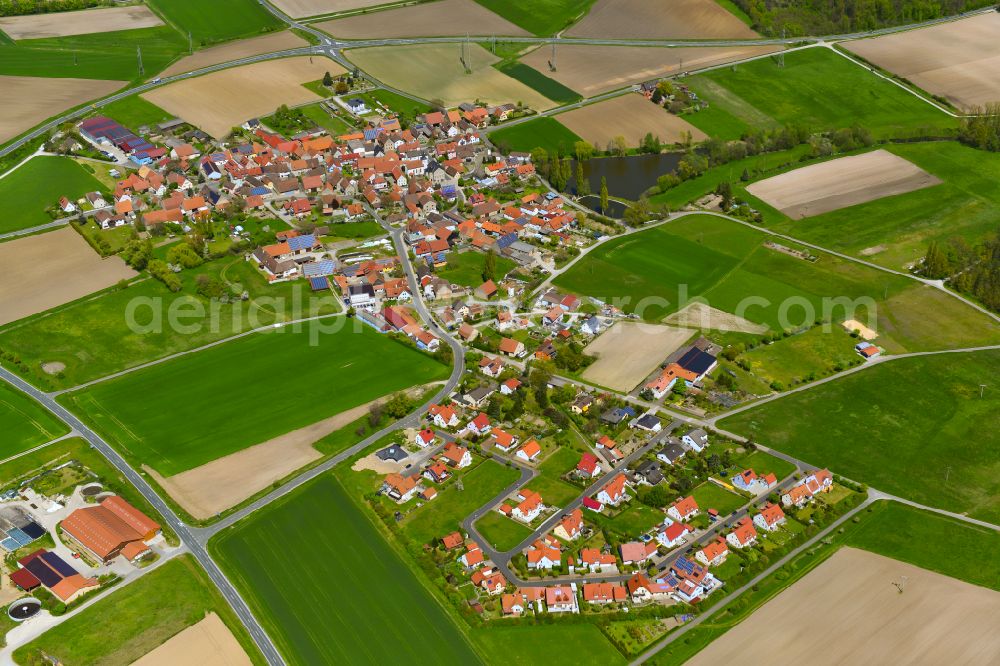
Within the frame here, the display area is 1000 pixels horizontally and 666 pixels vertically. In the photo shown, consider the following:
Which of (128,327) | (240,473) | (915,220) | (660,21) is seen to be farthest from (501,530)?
(660,21)

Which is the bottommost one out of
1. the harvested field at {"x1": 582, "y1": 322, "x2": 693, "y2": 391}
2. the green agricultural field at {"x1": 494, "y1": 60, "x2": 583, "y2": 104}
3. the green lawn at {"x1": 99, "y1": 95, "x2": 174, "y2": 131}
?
the green lawn at {"x1": 99, "y1": 95, "x2": 174, "y2": 131}

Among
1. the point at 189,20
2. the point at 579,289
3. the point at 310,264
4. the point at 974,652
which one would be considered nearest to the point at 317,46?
the point at 189,20

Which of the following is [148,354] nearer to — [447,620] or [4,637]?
[4,637]

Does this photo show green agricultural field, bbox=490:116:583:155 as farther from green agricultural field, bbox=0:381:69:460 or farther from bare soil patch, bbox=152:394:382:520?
green agricultural field, bbox=0:381:69:460

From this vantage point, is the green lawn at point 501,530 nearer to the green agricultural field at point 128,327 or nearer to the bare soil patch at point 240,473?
the bare soil patch at point 240,473

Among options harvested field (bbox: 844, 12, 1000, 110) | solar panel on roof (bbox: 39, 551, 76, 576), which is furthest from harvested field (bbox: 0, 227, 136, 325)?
harvested field (bbox: 844, 12, 1000, 110)

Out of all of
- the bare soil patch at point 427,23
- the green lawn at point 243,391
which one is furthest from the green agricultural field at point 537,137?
the green lawn at point 243,391
